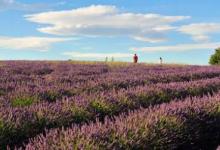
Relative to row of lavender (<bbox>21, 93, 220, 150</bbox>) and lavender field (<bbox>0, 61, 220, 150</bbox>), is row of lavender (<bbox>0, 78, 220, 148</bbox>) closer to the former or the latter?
lavender field (<bbox>0, 61, 220, 150</bbox>)

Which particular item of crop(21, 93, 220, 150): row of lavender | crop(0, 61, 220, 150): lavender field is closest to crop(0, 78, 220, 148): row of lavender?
crop(0, 61, 220, 150): lavender field

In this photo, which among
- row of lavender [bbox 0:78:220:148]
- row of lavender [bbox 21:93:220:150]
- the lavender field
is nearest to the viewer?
row of lavender [bbox 21:93:220:150]

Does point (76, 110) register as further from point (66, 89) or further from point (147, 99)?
point (66, 89)

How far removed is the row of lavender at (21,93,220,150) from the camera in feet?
15.2

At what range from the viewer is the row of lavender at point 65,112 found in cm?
587

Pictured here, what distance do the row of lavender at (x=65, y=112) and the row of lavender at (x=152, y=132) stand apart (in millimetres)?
284

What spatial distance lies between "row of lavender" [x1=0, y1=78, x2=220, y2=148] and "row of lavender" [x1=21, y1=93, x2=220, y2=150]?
284 mm

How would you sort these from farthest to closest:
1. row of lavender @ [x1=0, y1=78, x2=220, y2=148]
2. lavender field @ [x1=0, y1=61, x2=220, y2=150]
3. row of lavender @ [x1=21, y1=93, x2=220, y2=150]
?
row of lavender @ [x1=0, y1=78, x2=220, y2=148] → lavender field @ [x1=0, y1=61, x2=220, y2=150] → row of lavender @ [x1=21, y1=93, x2=220, y2=150]

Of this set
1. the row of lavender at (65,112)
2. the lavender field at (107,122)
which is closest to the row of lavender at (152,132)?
the lavender field at (107,122)

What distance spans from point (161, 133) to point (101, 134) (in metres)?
0.98

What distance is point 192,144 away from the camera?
255 inches

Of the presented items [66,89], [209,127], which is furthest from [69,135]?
[66,89]

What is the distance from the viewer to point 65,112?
6723 mm

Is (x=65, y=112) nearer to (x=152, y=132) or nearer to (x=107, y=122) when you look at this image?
(x=107, y=122)
